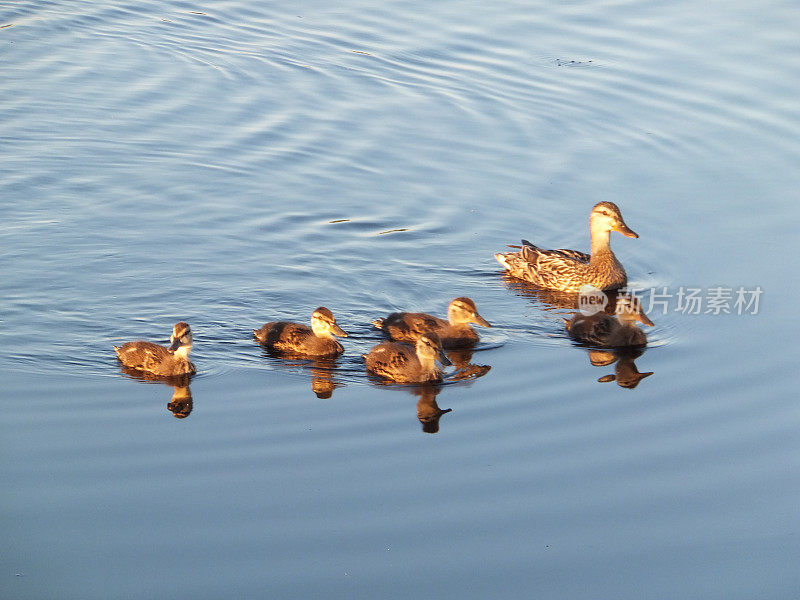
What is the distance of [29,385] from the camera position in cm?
848

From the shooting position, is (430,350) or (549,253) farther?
(549,253)

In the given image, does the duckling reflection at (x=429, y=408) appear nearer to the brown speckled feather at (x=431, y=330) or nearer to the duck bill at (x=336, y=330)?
the brown speckled feather at (x=431, y=330)

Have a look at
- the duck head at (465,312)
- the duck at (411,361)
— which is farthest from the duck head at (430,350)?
the duck head at (465,312)

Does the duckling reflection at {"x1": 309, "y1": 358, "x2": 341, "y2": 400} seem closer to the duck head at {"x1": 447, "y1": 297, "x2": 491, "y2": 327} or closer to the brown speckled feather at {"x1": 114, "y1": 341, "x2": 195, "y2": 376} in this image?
the brown speckled feather at {"x1": 114, "y1": 341, "x2": 195, "y2": 376}

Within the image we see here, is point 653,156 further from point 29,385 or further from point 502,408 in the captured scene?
point 29,385

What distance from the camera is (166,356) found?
8797 mm

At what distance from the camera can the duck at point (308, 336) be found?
912 cm

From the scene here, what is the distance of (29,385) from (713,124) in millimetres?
8357

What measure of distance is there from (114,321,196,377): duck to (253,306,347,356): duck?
67 cm

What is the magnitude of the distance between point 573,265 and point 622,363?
1.79 metres

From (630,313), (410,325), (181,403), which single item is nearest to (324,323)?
(410,325)

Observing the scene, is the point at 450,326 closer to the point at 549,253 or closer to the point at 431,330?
the point at 431,330

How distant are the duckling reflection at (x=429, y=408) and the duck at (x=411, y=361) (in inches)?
3.5

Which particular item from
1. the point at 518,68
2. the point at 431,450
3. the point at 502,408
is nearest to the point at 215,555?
the point at 431,450
